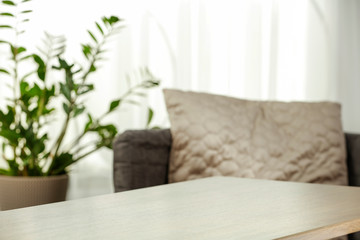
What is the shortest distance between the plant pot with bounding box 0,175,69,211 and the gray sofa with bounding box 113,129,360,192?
460mm

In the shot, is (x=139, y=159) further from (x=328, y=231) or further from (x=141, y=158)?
(x=328, y=231)

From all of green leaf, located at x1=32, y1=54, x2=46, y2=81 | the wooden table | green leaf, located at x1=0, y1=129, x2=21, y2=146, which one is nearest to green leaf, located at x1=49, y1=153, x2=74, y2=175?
green leaf, located at x1=0, y1=129, x2=21, y2=146

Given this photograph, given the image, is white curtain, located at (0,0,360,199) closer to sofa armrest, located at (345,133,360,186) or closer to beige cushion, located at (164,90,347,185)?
beige cushion, located at (164,90,347,185)

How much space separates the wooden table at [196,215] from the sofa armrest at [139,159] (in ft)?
2.04

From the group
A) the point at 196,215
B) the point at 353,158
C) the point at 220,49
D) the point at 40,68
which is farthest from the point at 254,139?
the point at 196,215

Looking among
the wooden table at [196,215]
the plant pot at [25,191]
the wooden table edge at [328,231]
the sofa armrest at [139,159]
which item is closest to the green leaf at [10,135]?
the plant pot at [25,191]

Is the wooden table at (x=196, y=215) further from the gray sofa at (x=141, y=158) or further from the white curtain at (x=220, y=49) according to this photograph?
the white curtain at (x=220, y=49)

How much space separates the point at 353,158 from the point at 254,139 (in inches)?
14.8

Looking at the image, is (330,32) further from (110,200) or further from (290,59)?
(110,200)

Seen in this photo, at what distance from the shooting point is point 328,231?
82 cm

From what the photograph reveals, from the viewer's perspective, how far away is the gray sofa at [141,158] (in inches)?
69.0

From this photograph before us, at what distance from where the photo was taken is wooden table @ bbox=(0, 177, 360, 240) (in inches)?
29.6

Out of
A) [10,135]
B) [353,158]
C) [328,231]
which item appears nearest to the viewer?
[328,231]

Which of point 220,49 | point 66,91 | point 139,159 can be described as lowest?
point 139,159
